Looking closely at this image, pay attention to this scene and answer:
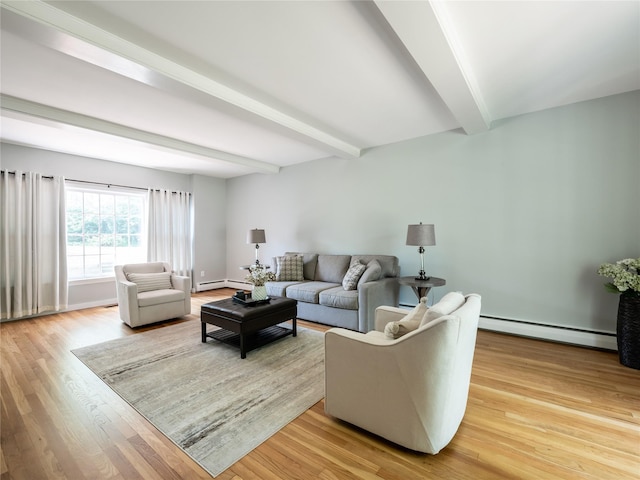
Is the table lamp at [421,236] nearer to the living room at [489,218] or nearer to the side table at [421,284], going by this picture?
the side table at [421,284]

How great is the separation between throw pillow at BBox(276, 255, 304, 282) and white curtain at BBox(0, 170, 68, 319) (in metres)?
3.40

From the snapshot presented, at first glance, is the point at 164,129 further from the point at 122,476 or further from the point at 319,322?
the point at 122,476

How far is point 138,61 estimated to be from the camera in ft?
7.00

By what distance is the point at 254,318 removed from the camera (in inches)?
118

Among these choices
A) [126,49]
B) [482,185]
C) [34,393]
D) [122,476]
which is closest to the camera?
[122,476]

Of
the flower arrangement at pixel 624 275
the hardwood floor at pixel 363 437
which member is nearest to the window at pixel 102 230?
the hardwood floor at pixel 363 437

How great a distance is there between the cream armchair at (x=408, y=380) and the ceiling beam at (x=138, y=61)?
2.37 metres

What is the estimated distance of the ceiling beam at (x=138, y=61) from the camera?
1.72m

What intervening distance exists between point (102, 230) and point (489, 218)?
6270mm

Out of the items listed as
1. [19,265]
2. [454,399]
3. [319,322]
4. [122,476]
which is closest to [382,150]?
[319,322]

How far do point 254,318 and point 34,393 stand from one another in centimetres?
176

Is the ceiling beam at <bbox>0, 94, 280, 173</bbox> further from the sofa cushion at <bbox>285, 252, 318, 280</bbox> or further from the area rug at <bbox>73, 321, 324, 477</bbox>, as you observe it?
the area rug at <bbox>73, 321, 324, 477</bbox>

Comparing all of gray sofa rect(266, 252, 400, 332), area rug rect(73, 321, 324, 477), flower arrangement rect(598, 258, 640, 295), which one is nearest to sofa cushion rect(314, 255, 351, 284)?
gray sofa rect(266, 252, 400, 332)

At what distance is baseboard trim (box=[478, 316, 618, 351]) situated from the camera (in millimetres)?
3023
